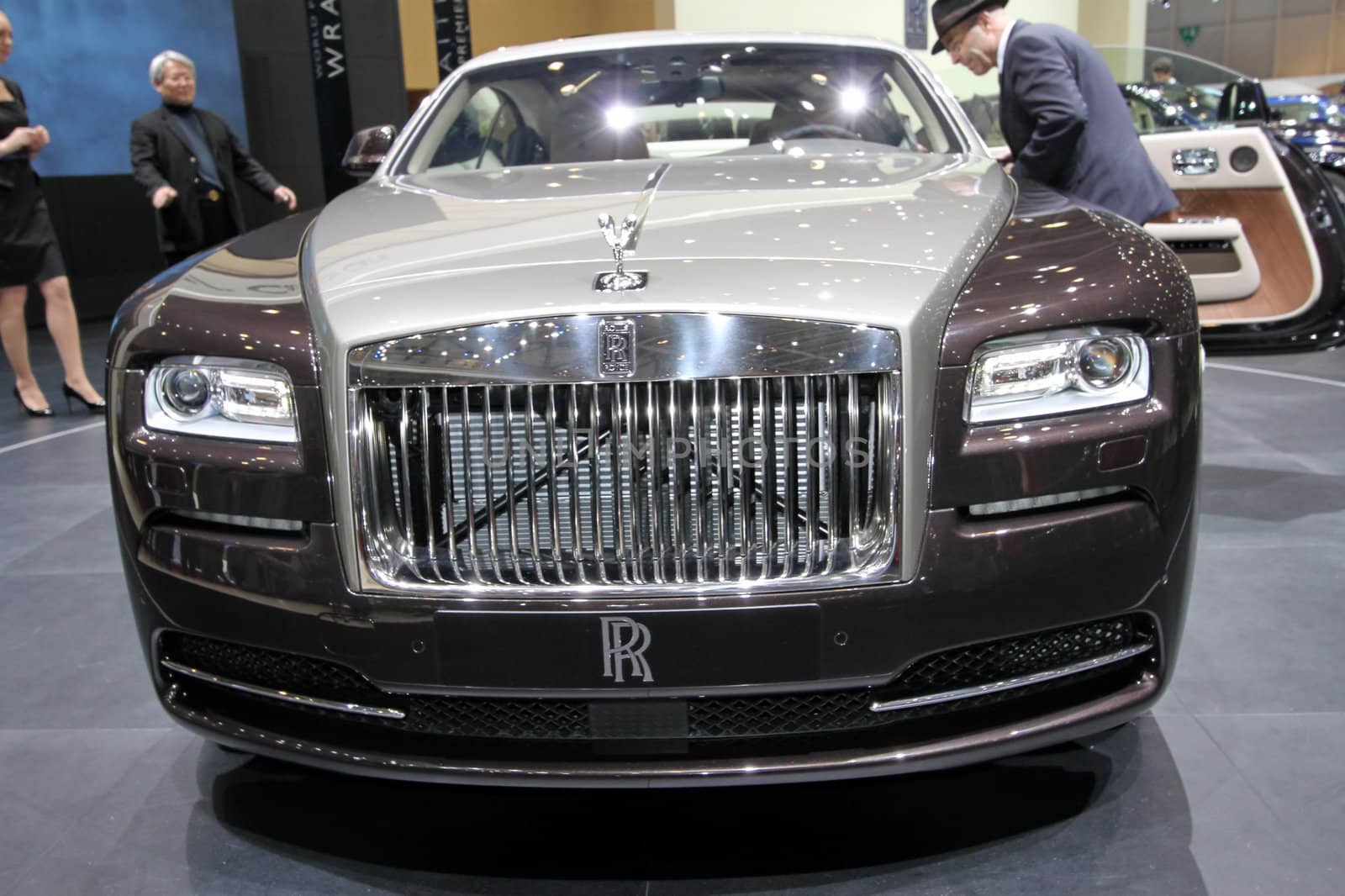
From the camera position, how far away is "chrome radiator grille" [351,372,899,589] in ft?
5.23

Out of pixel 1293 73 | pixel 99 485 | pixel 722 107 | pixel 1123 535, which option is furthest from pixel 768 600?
pixel 1293 73

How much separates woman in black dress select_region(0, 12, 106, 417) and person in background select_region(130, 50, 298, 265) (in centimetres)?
45

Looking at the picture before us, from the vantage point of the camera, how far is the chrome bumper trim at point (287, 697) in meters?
1.73

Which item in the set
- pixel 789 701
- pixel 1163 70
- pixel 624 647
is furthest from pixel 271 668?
pixel 1163 70

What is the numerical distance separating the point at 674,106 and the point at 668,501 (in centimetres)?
177

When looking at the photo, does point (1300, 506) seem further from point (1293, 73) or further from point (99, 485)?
point (1293, 73)

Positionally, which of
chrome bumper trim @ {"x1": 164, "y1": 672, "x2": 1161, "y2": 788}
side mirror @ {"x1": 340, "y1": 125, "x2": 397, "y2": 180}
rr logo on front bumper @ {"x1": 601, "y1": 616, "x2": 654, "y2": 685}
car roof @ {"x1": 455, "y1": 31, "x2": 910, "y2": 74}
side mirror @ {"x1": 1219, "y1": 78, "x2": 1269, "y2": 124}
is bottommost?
chrome bumper trim @ {"x1": 164, "y1": 672, "x2": 1161, "y2": 788}

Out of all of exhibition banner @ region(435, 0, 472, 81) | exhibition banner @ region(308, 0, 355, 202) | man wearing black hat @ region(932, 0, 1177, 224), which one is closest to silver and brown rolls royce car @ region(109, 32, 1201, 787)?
man wearing black hat @ region(932, 0, 1177, 224)

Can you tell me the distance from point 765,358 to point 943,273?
0.33 metres

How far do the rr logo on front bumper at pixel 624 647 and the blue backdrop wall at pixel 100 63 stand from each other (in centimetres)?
835

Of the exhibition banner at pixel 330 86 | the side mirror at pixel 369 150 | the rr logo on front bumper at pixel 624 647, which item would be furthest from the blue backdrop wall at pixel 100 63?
the rr logo on front bumper at pixel 624 647

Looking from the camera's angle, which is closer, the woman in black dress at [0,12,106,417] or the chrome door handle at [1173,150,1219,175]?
the chrome door handle at [1173,150,1219,175]

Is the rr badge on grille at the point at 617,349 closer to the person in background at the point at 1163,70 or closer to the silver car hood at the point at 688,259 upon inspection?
the silver car hood at the point at 688,259

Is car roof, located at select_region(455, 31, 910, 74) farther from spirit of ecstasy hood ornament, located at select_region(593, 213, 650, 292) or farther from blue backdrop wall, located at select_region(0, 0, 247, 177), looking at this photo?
blue backdrop wall, located at select_region(0, 0, 247, 177)
